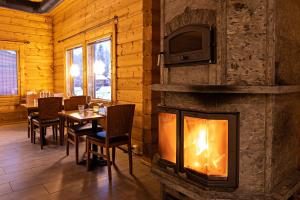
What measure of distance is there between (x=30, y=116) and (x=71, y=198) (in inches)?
105

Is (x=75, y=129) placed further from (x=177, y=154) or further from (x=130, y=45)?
(x=177, y=154)

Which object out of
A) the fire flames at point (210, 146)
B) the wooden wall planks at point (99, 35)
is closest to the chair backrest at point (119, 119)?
the wooden wall planks at point (99, 35)

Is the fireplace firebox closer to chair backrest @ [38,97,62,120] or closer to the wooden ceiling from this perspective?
chair backrest @ [38,97,62,120]

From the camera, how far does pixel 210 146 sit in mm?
1936

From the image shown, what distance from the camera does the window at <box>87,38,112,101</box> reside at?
4715 millimetres

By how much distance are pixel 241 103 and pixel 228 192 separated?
685 mm

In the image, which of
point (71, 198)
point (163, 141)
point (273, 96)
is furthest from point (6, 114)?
point (273, 96)

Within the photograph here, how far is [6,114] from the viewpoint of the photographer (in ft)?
21.2

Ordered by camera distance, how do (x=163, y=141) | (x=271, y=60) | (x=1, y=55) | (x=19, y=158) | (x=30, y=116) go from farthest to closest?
(x=1, y=55) → (x=30, y=116) → (x=19, y=158) → (x=163, y=141) → (x=271, y=60)

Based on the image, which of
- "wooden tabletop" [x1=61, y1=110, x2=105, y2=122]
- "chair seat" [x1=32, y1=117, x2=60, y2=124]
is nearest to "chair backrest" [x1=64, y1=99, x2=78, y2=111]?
"chair seat" [x1=32, y1=117, x2=60, y2=124]

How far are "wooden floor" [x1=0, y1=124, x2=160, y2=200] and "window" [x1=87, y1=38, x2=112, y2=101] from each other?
1.44 m

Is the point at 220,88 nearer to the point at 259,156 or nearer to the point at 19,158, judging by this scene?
the point at 259,156

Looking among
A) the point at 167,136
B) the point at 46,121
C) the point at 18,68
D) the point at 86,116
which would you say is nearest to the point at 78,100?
the point at 46,121

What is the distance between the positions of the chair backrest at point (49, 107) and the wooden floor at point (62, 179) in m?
0.59
